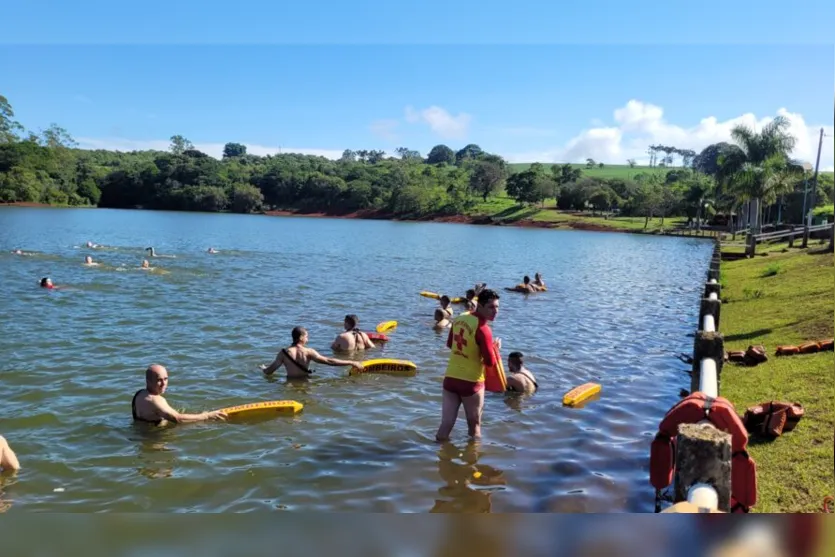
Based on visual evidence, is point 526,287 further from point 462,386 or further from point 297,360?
point 462,386

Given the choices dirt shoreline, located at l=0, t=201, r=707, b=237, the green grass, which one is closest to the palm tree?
dirt shoreline, located at l=0, t=201, r=707, b=237

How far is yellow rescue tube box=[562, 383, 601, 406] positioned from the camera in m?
10.4

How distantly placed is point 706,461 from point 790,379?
19.3 ft

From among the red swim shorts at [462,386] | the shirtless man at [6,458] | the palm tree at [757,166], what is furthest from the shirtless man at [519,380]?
the palm tree at [757,166]

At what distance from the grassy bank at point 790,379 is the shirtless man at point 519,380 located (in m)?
3.09

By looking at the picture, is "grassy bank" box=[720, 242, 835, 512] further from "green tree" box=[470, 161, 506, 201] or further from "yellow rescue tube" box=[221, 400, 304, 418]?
"green tree" box=[470, 161, 506, 201]

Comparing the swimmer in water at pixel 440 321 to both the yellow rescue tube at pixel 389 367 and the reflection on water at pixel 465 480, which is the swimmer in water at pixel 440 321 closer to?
the yellow rescue tube at pixel 389 367

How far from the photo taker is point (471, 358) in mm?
7691

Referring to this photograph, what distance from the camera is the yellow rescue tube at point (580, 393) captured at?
10383mm

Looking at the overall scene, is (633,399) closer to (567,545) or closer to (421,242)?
(567,545)

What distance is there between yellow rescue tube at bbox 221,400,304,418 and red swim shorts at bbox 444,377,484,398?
2798mm

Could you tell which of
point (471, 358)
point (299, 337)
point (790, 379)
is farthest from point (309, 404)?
point (790, 379)

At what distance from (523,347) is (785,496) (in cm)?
963

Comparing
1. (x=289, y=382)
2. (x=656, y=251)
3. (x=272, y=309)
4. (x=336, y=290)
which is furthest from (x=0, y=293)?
(x=656, y=251)
